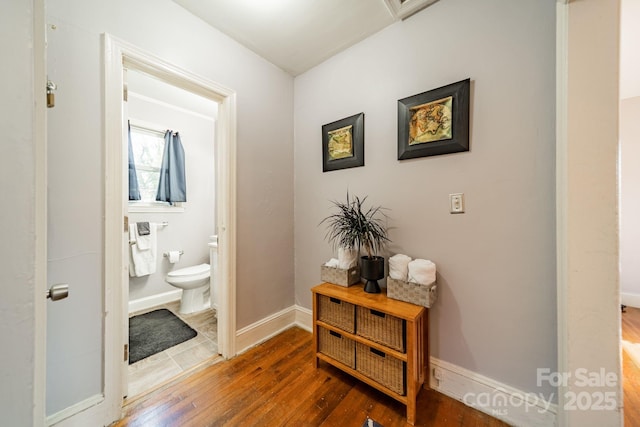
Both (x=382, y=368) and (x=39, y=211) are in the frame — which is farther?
(x=382, y=368)

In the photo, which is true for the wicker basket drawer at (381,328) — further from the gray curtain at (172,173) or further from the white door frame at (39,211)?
the gray curtain at (172,173)

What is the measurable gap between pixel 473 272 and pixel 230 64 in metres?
2.25

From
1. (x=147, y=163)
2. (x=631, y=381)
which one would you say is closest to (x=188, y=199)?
(x=147, y=163)

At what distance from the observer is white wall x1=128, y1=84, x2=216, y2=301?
106 inches

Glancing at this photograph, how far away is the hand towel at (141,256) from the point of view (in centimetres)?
257

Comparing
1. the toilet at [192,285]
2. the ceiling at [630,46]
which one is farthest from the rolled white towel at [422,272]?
the toilet at [192,285]

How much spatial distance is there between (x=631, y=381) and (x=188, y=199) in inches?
169

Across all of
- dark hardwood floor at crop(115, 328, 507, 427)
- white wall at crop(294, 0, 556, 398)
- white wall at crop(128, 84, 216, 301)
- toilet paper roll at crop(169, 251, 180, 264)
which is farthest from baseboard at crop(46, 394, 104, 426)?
white wall at crop(294, 0, 556, 398)

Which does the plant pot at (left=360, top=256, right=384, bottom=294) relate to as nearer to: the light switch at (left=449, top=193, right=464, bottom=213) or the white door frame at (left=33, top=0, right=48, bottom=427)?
the light switch at (left=449, top=193, right=464, bottom=213)

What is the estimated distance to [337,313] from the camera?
156cm

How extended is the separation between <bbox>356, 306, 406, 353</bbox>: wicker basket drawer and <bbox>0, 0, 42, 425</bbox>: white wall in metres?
1.31

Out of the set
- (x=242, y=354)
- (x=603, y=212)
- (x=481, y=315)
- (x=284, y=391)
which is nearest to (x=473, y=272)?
(x=481, y=315)

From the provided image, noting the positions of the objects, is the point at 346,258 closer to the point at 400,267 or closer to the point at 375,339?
the point at 400,267

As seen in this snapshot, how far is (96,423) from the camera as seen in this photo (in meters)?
1.20
